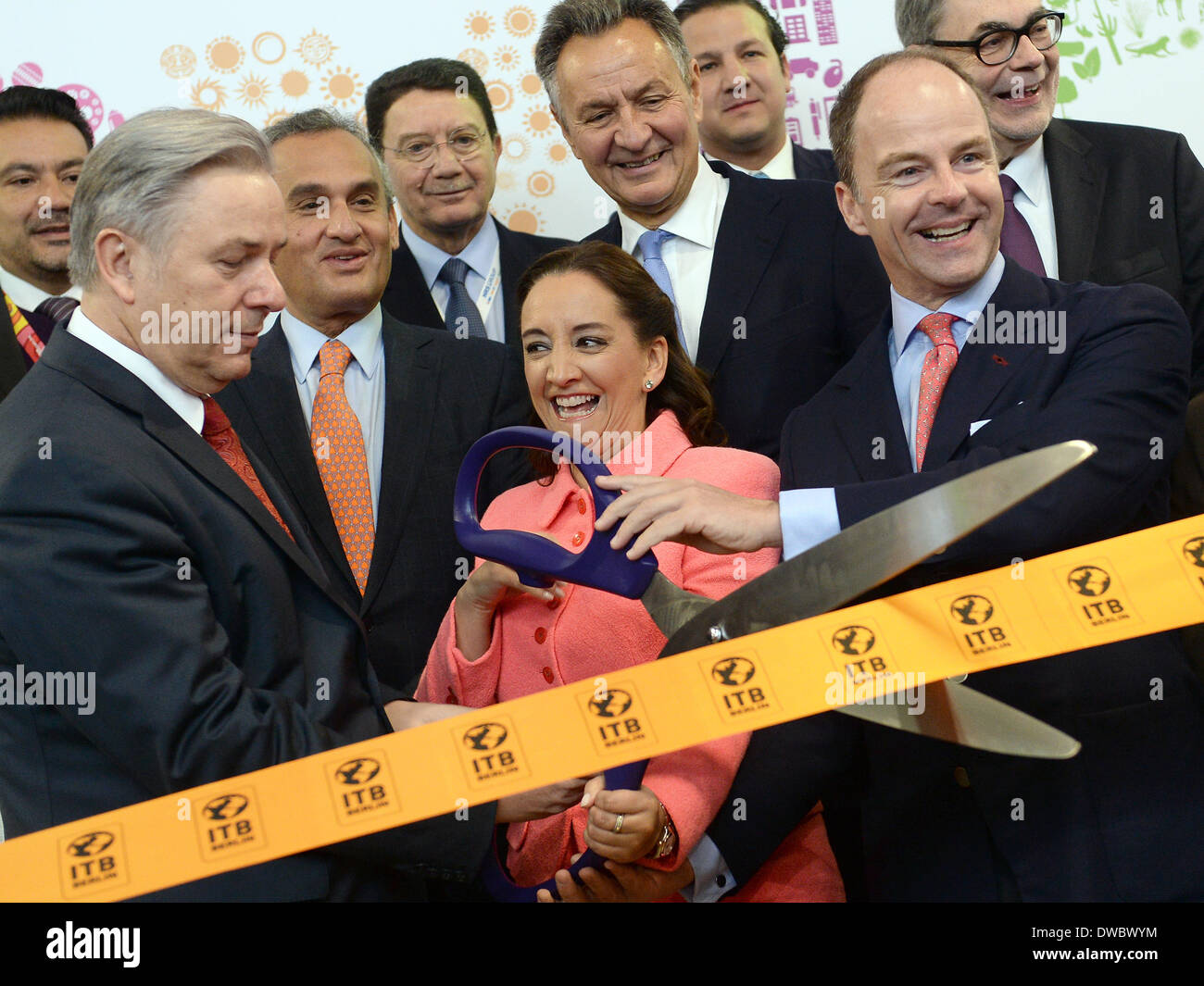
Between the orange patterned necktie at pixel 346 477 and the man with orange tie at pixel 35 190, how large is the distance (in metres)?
1.08

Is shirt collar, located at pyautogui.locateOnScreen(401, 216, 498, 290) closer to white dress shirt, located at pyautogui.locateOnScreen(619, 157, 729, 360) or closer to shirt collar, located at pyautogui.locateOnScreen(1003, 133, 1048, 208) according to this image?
white dress shirt, located at pyautogui.locateOnScreen(619, 157, 729, 360)

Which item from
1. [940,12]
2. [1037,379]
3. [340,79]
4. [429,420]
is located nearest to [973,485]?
[1037,379]

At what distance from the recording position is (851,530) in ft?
5.98

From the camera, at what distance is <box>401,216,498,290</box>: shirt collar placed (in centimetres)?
379

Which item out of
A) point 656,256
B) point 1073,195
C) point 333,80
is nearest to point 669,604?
point 656,256

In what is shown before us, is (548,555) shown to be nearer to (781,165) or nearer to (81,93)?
(781,165)

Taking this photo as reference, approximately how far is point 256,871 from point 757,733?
781 millimetres

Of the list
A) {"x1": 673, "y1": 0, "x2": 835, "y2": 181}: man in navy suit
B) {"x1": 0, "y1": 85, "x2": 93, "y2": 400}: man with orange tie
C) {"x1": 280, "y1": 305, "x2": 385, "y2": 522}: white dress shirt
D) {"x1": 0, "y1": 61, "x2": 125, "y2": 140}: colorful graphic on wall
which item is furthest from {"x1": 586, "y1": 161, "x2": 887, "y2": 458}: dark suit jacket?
{"x1": 0, "y1": 61, "x2": 125, "y2": 140}: colorful graphic on wall

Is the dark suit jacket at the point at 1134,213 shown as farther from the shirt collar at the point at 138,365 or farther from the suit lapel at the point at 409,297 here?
the shirt collar at the point at 138,365

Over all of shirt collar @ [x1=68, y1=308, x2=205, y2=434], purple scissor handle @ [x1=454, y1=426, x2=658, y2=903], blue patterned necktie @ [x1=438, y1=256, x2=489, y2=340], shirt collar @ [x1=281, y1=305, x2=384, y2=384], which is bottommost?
purple scissor handle @ [x1=454, y1=426, x2=658, y2=903]

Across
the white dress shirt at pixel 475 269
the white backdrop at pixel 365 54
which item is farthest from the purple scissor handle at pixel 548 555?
the white backdrop at pixel 365 54

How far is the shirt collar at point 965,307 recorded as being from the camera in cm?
233

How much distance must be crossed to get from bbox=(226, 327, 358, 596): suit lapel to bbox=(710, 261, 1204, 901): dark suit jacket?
1.04 metres

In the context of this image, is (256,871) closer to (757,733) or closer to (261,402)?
(757,733)
